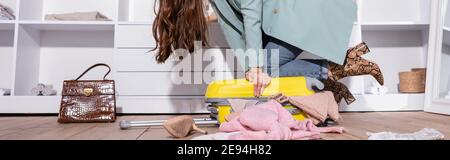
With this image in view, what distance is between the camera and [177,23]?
4.74 feet

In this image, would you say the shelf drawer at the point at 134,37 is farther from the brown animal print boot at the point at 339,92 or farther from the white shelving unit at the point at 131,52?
the brown animal print boot at the point at 339,92

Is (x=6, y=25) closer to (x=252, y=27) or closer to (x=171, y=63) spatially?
(x=171, y=63)

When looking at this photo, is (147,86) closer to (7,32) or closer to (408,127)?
(7,32)

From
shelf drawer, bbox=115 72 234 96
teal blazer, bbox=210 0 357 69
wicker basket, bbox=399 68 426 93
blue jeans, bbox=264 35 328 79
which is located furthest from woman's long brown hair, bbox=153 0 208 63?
wicker basket, bbox=399 68 426 93

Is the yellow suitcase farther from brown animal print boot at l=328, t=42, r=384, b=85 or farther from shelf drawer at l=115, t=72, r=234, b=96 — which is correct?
shelf drawer at l=115, t=72, r=234, b=96

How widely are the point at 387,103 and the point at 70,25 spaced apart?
192cm

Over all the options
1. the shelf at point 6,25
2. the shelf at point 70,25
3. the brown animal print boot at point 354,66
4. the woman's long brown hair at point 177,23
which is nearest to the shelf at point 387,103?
the brown animal print boot at point 354,66

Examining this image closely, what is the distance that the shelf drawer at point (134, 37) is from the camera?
194cm

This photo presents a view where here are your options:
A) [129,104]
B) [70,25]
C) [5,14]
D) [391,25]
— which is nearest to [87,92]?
[129,104]

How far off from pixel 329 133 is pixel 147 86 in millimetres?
1117

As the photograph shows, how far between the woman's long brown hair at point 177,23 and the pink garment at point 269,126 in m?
0.49
